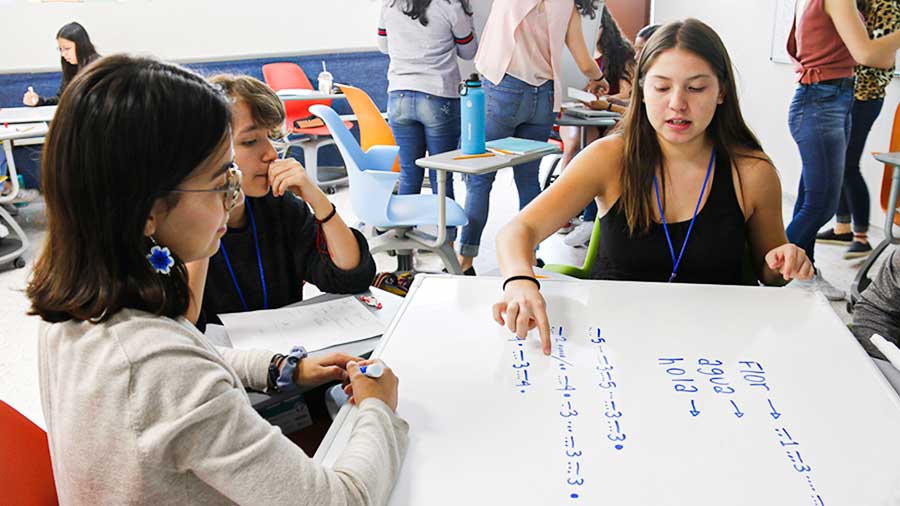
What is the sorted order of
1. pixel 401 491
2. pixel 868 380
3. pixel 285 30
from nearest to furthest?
pixel 401 491 < pixel 868 380 < pixel 285 30

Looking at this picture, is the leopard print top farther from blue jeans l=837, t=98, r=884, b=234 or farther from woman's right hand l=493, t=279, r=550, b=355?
woman's right hand l=493, t=279, r=550, b=355

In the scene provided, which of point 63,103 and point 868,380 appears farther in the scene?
point 868,380

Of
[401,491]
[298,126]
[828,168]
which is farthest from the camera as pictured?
[298,126]

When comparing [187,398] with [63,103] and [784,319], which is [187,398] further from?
[784,319]

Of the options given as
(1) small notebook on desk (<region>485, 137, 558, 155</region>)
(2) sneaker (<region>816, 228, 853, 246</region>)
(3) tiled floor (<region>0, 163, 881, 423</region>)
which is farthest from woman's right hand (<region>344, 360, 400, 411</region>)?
(2) sneaker (<region>816, 228, 853, 246</region>)

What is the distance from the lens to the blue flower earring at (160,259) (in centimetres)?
74

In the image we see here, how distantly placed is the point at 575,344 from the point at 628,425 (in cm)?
23

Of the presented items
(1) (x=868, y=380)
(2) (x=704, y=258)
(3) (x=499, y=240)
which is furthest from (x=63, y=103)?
(2) (x=704, y=258)

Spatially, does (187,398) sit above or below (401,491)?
above

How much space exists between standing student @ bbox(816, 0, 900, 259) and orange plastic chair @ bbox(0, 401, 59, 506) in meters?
3.23

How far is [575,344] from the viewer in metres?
1.10

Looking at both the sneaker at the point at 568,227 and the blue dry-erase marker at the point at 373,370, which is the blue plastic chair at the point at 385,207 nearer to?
the sneaker at the point at 568,227

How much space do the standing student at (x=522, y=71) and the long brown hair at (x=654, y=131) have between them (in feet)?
4.67

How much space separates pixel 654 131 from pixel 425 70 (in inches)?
64.7
